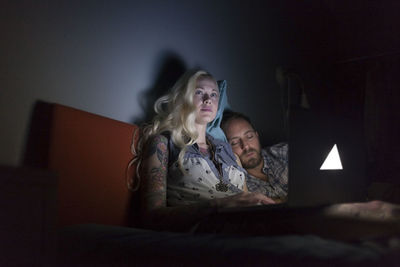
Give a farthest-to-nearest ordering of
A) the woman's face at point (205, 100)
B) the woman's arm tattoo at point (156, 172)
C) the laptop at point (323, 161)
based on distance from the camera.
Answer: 1. the woman's face at point (205, 100)
2. the woman's arm tattoo at point (156, 172)
3. the laptop at point (323, 161)

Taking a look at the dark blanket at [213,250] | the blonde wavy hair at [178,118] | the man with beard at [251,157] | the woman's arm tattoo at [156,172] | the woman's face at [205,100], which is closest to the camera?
the dark blanket at [213,250]

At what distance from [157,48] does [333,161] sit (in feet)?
3.60

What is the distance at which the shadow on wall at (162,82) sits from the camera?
194 cm

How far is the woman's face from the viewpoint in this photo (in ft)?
6.37

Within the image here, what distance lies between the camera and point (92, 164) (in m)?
1.43

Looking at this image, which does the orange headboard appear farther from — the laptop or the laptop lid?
the laptop lid

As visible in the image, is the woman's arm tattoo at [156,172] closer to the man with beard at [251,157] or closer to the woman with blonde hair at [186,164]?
the woman with blonde hair at [186,164]

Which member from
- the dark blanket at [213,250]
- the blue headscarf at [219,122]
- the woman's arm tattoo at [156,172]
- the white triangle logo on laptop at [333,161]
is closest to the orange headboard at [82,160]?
the woman's arm tattoo at [156,172]

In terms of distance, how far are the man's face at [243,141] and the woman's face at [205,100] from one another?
33 centimetres

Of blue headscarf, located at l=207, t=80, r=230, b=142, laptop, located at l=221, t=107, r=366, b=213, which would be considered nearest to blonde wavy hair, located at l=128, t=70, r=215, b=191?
blue headscarf, located at l=207, t=80, r=230, b=142

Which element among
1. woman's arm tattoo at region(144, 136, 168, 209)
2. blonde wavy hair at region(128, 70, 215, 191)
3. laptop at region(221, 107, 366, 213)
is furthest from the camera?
blonde wavy hair at region(128, 70, 215, 191)

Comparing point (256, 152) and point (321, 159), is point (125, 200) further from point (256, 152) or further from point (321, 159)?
point (256, 152)

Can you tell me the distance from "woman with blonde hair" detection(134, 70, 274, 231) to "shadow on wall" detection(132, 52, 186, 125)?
59 millimetres

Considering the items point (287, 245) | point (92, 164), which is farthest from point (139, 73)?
point (287, 245)
